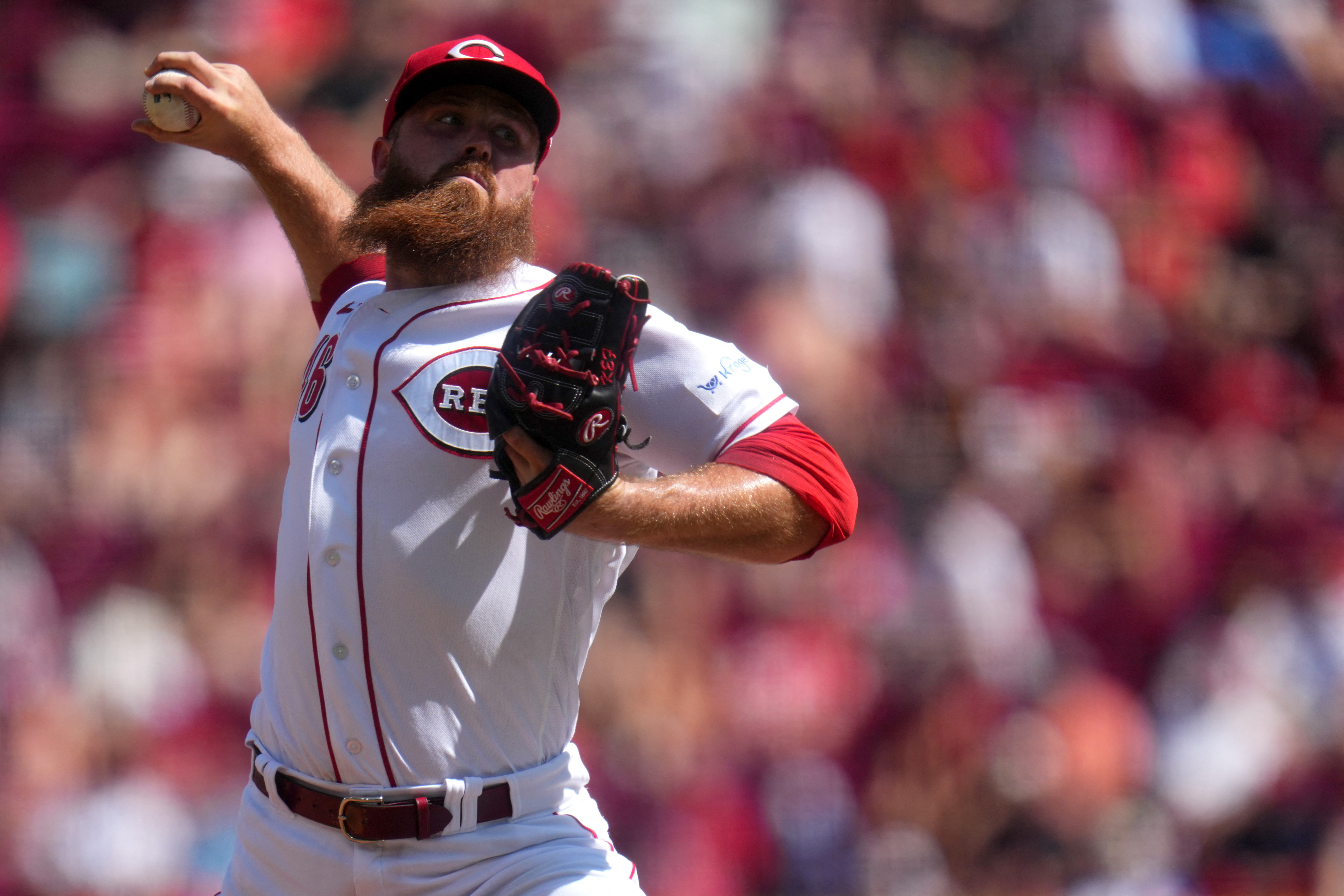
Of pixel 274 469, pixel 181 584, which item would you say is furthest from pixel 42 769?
pixel 274 469

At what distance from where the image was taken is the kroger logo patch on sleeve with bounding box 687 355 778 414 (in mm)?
2125

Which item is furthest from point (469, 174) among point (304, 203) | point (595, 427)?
point (595, 427)

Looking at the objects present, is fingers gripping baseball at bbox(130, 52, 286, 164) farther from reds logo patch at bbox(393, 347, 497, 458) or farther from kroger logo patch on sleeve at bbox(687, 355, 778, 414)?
kroger logo patch on sleeve at bbox(687, 355, 778, 414)

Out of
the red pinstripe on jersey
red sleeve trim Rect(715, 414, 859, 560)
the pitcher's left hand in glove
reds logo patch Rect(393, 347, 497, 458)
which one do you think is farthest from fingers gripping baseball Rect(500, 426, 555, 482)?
the red pinstripe on jersey

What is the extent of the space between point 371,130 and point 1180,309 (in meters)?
3.96

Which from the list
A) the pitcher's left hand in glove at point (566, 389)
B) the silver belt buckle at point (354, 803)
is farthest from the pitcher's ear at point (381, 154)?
the silver belt buckle at point (354, 803)

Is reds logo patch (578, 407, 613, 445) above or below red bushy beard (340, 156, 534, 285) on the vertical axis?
below

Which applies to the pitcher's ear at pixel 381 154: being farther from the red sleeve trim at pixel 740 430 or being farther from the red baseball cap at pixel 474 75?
the red sleeve trim at pixel 740 430

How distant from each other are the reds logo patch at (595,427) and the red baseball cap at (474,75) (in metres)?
0.73

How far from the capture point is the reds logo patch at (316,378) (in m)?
2.26

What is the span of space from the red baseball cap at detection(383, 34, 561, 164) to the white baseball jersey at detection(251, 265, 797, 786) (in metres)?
0.40

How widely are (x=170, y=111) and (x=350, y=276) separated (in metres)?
0.43

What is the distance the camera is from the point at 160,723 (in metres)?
5.04

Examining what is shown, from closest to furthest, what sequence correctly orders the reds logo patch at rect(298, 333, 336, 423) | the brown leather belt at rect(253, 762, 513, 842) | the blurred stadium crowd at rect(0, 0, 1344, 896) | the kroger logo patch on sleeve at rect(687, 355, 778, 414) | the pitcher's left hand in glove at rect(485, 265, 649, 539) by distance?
1. the pitcher's left hand in glove at rect(485, 265, 649, 539)
2. the brown leather belt at rect(253, 762, 513, 842)
3. the kroger logo patch on sleeve at rect(687, 355, 778, 414)
4. the reds logo patch at rect(298, 333, 336, 423)
5. the blurred stadium crowd at rect(0, 0, 1344, 896)
